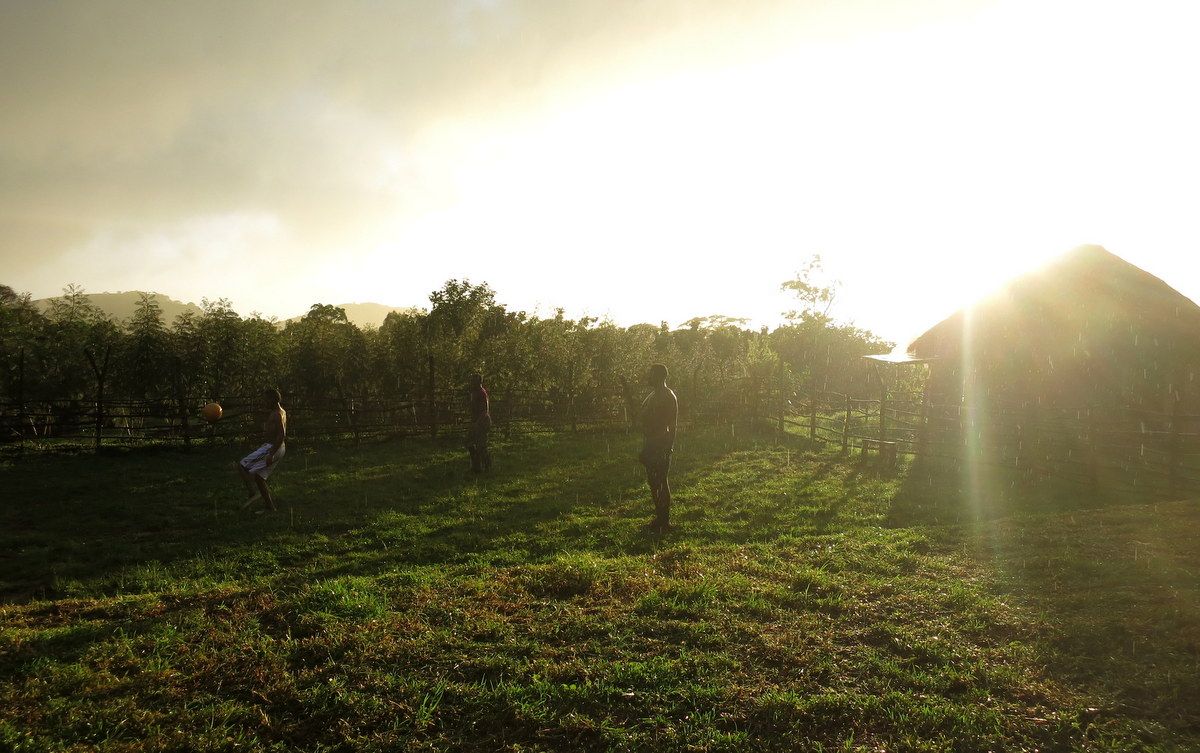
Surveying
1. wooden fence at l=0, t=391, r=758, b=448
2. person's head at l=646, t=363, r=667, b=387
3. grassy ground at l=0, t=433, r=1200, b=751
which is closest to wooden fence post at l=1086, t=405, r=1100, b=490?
grassy ground at l=0, t=433, r=1200, b=751

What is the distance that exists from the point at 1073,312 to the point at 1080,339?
0.92 m

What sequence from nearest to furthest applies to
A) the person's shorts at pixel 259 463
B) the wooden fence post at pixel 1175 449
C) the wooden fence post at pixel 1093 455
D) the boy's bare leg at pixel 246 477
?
the person's shorts at pixel 259 463, the boy's bare leg at pixel 246 477, the wooden fence post at pixel 1175 449, the wooden fence post at pixel 1093 455

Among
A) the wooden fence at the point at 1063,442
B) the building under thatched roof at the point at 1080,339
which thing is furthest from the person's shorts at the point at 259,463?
the building under thatched roof at the point at 1080,339

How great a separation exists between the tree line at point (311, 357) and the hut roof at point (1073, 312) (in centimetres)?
691

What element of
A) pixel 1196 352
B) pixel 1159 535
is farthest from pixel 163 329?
pixel 1196 352

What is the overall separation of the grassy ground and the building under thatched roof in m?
11.0

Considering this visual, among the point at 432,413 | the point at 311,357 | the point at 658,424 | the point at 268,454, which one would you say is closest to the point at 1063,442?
the point at 658,424

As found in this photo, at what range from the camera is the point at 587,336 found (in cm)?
2533

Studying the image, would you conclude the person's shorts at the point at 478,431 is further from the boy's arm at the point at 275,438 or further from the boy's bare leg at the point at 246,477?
the boy's bare leg at the point at 246,477

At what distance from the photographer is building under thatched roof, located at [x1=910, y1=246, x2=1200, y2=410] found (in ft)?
56.8

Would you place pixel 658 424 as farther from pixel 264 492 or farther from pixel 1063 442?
pixel 1063 442

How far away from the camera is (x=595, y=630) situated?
4.85 meters

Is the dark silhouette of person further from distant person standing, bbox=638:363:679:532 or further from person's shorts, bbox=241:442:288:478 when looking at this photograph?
distant person standing, bbox=638:363:679:532

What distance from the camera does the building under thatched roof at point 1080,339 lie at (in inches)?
682
